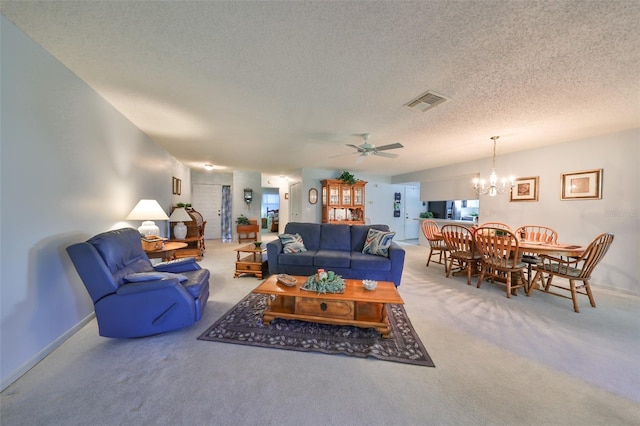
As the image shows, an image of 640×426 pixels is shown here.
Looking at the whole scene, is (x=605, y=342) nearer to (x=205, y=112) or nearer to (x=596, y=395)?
(x=596, y=395)

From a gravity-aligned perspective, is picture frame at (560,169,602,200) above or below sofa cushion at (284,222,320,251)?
above

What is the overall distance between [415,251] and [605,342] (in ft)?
13.6

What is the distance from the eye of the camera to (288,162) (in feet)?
19.0

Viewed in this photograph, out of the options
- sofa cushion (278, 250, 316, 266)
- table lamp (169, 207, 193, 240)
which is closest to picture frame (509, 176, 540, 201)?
sofa cushion (278, 250, 316, 266)

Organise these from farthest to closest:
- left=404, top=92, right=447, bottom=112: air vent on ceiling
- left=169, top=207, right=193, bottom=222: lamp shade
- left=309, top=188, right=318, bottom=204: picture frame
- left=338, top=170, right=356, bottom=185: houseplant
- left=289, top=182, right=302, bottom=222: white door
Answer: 1. left=289, top=182, right=302, bottom=222: white door
2. left=309, top=188, right=318, bottom=204: picture frame
3. left=338, top=170, right=356, bottom=185: houseplant
4. left=169, top=207, right=193, bottom=222: lamp shade
5. left=404, top=92, right=447, bottom=112: air vent on ceiling

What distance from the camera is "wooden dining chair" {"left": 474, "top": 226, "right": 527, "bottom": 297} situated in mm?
2979

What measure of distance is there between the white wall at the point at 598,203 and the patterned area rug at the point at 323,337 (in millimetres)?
3738

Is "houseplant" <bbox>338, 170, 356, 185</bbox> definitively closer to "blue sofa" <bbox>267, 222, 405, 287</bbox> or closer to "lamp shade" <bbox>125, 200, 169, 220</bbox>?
"blue sofa" <bbox>267, 222, 405, 287</bbox>

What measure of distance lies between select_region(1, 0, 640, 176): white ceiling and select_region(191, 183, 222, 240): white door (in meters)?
4.55

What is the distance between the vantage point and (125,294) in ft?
6.02

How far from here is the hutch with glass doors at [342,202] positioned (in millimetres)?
6477

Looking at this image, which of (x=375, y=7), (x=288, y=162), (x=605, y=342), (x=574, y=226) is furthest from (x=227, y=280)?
(x=574, y=226)

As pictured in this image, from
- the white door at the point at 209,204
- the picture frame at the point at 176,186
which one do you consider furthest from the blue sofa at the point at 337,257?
the white door at the point at 209,204

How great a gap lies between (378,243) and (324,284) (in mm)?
1562
